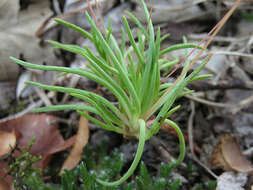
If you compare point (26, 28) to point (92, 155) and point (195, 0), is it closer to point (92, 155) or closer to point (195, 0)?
point (92, 155)

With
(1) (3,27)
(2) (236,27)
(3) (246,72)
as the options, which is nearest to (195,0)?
(2) (236,27)

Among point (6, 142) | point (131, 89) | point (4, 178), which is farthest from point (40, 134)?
point (131, 89)

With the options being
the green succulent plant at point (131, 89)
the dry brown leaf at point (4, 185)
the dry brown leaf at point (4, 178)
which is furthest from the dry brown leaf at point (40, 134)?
the green succulent plant at point (131, 89)

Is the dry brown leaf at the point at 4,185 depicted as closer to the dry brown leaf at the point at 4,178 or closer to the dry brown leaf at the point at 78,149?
the dry brown leaf at the point at 4,178

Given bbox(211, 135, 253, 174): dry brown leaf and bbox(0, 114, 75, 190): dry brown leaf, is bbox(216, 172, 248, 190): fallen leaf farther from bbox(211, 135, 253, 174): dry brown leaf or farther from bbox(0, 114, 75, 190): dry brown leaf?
bbox(0, 114, 75, 190): dry brown leaf

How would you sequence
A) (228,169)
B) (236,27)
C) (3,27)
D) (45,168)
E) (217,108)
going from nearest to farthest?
(228,169)
(45,168)
(217,108)
(3,27)
(236,27)

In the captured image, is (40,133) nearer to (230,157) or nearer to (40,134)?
(40,134)
